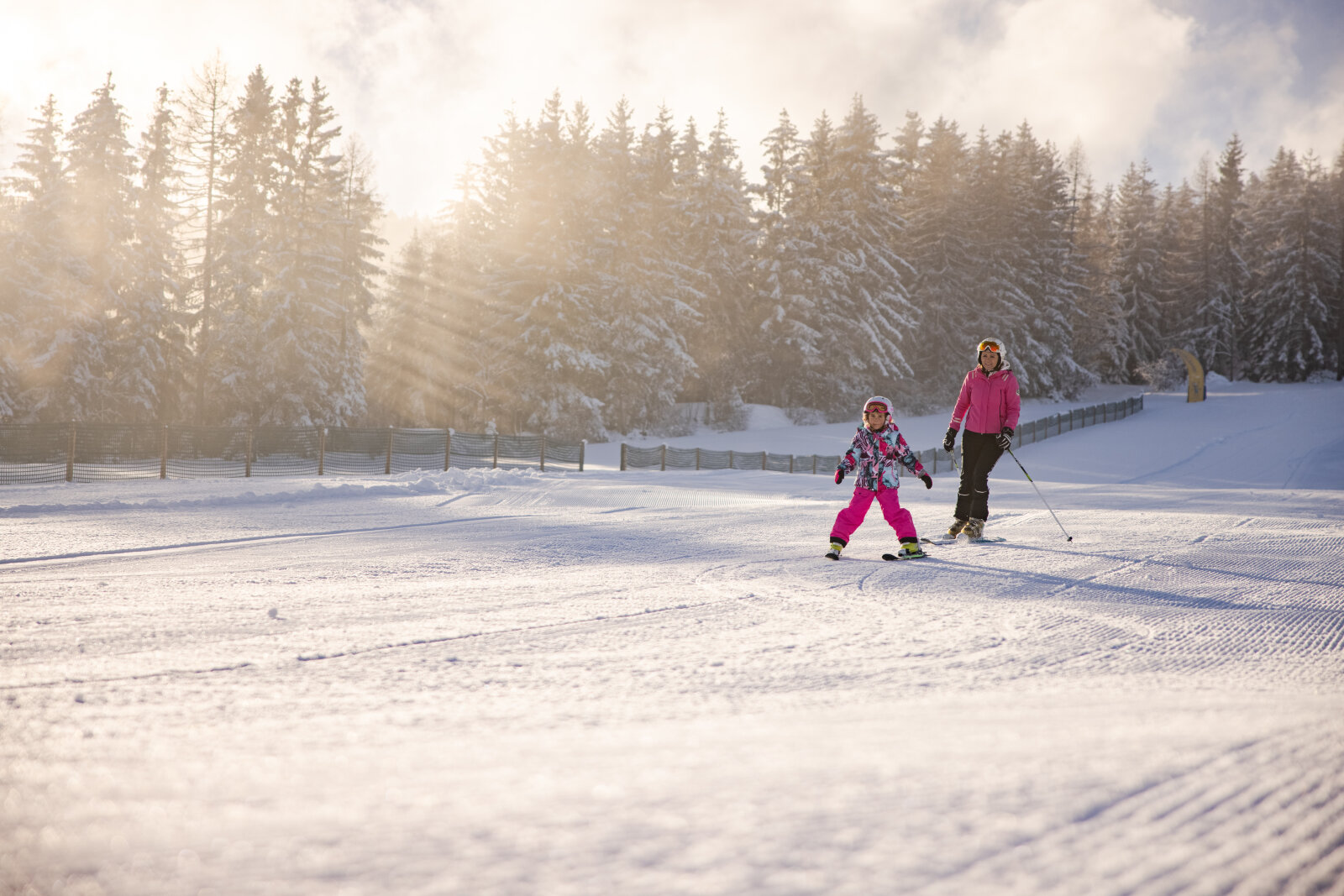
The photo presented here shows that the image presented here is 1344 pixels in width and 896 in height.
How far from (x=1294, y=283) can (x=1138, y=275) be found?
409 inches

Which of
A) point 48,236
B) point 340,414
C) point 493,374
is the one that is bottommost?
point 340,414

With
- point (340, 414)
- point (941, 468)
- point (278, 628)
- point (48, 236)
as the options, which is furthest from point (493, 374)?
point (278, 628)

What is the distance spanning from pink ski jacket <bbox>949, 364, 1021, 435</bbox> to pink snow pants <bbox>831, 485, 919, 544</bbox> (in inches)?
59.8

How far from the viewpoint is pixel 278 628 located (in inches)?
141

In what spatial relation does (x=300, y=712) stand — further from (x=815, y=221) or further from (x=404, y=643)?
(x=815, y=221)

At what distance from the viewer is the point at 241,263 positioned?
31297 mm

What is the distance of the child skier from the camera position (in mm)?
6109

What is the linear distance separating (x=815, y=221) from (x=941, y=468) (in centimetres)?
1943

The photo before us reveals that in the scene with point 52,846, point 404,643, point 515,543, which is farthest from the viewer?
point 515,543

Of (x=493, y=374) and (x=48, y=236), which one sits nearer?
(x=48, y=236)

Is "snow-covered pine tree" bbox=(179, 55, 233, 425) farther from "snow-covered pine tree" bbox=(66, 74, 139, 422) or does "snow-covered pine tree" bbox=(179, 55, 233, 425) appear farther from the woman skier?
the woman skier

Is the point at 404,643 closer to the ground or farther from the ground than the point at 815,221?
closer to the ground

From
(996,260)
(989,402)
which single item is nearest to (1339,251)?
(996,260)

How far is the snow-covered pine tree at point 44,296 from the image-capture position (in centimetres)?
2819
